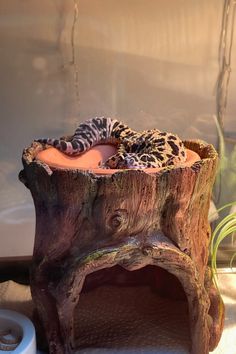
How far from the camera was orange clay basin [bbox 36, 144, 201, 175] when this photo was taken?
121 centimetres

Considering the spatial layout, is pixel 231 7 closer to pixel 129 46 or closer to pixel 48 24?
pixel 129 46

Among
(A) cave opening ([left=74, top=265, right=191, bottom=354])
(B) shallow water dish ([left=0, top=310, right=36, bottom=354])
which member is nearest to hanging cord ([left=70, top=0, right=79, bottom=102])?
(A) cave opening ([left=74, top=265, right=191, bottom=354])

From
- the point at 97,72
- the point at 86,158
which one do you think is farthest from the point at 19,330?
the point at 97,72

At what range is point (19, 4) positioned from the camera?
5.57ft

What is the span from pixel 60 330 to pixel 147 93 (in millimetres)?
1023

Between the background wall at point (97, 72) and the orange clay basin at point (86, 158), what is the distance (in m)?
0.41

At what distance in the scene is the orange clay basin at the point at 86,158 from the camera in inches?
47.8

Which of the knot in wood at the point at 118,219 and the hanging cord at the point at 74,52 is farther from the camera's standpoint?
the hanging cord at the point at 74,52

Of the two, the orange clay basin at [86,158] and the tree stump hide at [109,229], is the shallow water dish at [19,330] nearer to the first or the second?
the tree stump hide at [109,229]

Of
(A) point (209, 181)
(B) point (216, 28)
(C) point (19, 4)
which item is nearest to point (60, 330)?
(A) point (209, 181)

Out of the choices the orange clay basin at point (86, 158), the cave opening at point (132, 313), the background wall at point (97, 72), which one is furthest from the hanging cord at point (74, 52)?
the cave opening at point (132, 313)

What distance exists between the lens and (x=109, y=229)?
1.13 m

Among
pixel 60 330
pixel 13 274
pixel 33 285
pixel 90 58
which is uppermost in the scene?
pixel 90 58

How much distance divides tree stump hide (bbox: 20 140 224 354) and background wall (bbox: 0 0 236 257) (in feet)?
2.01
